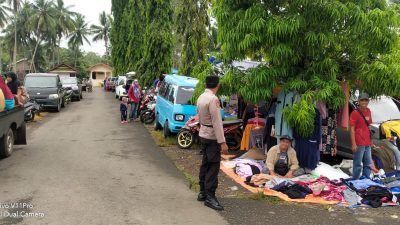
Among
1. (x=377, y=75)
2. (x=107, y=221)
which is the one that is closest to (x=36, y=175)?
(x=107, y=221)

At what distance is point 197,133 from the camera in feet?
36.4

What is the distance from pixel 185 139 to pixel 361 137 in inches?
195

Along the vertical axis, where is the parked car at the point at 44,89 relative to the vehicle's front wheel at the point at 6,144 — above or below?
above

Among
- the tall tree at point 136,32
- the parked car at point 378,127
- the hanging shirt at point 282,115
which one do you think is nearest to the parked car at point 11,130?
the hanging shirt at point 282,115

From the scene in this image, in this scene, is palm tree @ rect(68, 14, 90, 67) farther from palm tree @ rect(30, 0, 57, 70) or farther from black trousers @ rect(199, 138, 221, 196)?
black trousers @ rect(199, 138, 221, 196)

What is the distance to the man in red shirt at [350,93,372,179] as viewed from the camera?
7.46 meters

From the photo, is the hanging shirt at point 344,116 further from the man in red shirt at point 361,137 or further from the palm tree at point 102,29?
the palm tree at point 102,29

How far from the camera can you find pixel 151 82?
23.9 meters

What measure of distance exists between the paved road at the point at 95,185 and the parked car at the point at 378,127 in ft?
12.2

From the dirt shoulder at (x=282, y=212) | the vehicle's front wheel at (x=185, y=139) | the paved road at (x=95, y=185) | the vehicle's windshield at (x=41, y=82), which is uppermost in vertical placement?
the vehicle's windshield at (x=41, y=82)

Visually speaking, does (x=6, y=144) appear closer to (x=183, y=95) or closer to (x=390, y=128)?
(x=183, y=95)

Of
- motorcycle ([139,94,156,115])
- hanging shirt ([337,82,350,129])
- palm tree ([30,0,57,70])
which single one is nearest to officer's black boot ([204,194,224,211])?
hanging shirt ([337,82,350,129])

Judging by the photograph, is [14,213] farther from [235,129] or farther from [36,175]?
[235,129]

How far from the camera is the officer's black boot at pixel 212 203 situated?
607cm
